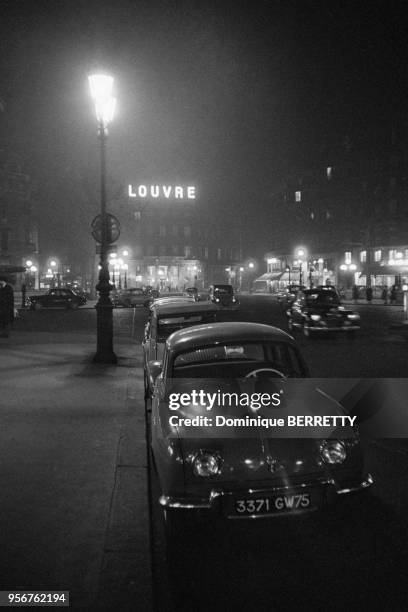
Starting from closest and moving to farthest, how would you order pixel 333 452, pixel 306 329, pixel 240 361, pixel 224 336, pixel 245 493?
pixel 245 493, pixel 333 452, pixel 224 336, pixel 240 361, pixel 306 329

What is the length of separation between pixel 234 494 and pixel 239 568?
0.51 m

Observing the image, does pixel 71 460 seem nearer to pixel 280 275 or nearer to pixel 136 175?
pixel 280 275

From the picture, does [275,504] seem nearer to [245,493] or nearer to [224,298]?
[245,493]

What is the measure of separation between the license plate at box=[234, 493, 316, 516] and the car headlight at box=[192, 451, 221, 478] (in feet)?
0.91

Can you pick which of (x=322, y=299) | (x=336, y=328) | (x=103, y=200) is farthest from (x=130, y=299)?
(x=103, y=200)

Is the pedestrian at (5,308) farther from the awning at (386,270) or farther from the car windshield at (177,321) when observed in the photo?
the awning at (386,270)

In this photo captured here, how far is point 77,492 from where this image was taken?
5312 mm

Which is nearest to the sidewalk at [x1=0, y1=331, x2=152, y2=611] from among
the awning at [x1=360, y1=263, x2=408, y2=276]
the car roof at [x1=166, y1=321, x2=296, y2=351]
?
the car roof at [x1=166, y1=321, x2=296, y2=351]

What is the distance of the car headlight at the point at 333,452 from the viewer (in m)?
4.45

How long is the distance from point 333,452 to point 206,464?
3.38 ft

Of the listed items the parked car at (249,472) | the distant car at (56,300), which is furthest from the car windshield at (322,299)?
the distant car at (56,300)

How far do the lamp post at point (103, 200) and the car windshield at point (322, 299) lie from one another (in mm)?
10607

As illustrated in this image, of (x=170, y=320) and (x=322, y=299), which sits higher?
(x=170, y=320)

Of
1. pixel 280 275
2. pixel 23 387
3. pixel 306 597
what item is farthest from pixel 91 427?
pixel 280 275
